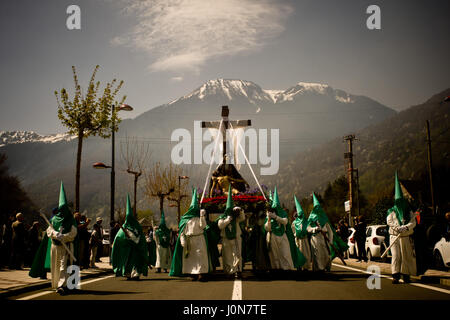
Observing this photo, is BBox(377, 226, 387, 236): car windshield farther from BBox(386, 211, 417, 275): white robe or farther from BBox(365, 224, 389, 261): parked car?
BBox(386, 211, 417, 275): white robe

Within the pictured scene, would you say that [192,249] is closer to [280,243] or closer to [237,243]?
[237,243]

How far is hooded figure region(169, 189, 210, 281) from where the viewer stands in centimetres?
1330

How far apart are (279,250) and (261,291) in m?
3.61

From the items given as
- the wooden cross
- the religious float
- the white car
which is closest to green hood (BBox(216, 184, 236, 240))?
the religious float

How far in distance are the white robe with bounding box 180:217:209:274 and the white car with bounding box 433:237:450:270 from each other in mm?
6827

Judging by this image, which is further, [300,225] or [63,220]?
[300,225]

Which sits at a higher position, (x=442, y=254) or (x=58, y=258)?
(x=58, y=258)

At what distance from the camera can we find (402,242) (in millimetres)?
11336

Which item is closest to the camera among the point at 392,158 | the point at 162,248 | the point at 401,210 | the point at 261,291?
the point at 261,291

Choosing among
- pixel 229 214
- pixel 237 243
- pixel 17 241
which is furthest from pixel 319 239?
pixel 17 241
